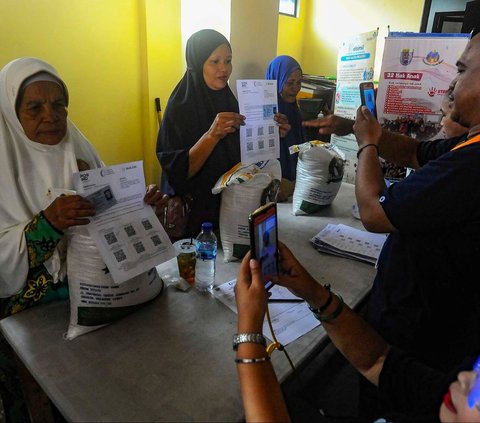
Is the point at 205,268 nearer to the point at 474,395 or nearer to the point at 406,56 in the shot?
the point at 474,395

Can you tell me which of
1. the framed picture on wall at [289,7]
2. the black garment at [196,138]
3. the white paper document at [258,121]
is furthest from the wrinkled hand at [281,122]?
the framed picture on wall at [289,7]

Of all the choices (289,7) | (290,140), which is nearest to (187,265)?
(290,140)

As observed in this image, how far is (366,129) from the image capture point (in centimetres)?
119

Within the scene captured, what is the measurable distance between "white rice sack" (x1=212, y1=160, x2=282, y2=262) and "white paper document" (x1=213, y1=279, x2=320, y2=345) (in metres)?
0.20

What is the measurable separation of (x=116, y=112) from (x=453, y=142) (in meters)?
2.44

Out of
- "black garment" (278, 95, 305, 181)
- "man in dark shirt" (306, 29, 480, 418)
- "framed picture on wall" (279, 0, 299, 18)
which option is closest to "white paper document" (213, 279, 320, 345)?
"man in dark shirt" (306, 29, 480, 418)

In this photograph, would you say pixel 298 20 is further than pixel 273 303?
Yes

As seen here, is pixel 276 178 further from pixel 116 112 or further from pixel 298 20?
pixel 298 20

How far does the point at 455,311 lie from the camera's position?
92cm

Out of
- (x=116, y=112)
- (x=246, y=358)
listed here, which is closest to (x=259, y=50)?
(x=116, y=112)

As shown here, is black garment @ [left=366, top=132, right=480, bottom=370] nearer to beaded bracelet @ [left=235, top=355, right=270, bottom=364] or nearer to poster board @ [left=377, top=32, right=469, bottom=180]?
beaded bracelet @ [left=235, top=355, right=270, bottom=364]

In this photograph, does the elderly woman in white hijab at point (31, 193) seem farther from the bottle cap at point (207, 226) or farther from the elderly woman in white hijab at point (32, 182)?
the bottle cap at point (207, 226)

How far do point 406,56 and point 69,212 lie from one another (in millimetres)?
1841

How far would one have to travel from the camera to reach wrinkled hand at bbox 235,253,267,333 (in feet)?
2.35
